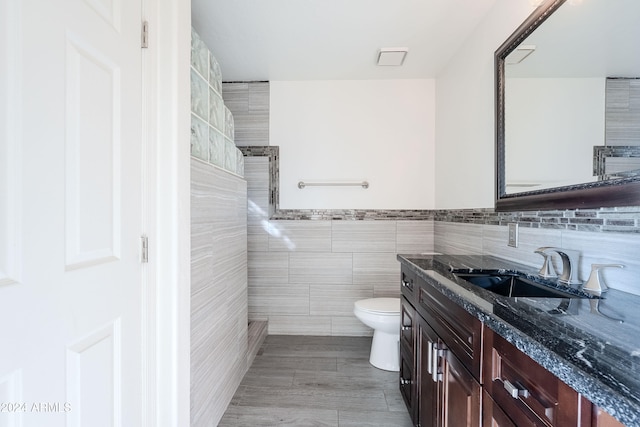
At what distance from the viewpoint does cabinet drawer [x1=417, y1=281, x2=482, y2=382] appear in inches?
35.6

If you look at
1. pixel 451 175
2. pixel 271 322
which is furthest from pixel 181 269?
pixel 451 175

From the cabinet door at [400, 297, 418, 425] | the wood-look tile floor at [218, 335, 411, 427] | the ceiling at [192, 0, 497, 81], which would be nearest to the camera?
the cabinet door at [400, 297, 418, 425]

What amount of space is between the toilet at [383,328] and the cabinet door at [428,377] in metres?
0.64

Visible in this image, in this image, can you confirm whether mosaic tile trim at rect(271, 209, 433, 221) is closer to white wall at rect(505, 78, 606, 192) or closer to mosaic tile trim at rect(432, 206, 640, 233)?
mosaic tile trim at rect(432, 206, 640, 233)

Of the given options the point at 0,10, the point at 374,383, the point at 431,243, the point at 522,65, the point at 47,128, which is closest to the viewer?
the point at 0,10

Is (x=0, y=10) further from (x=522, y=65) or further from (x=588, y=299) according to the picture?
(x=522, y=65)

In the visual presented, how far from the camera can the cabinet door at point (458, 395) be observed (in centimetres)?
91

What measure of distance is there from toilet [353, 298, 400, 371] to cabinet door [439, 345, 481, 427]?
37.7 inches

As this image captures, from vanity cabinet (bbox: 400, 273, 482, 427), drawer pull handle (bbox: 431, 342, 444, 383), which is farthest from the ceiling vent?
drawer pull handle (bbox: 431, 342, 444, 383)

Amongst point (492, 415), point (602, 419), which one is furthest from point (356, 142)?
point (602, 419)

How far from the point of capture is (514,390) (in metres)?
0.72

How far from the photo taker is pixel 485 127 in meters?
1.89

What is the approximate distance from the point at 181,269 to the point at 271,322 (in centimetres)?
187

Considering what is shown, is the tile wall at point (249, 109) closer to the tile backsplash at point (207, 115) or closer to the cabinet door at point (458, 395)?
the tile backsplash at point (207, 115)
